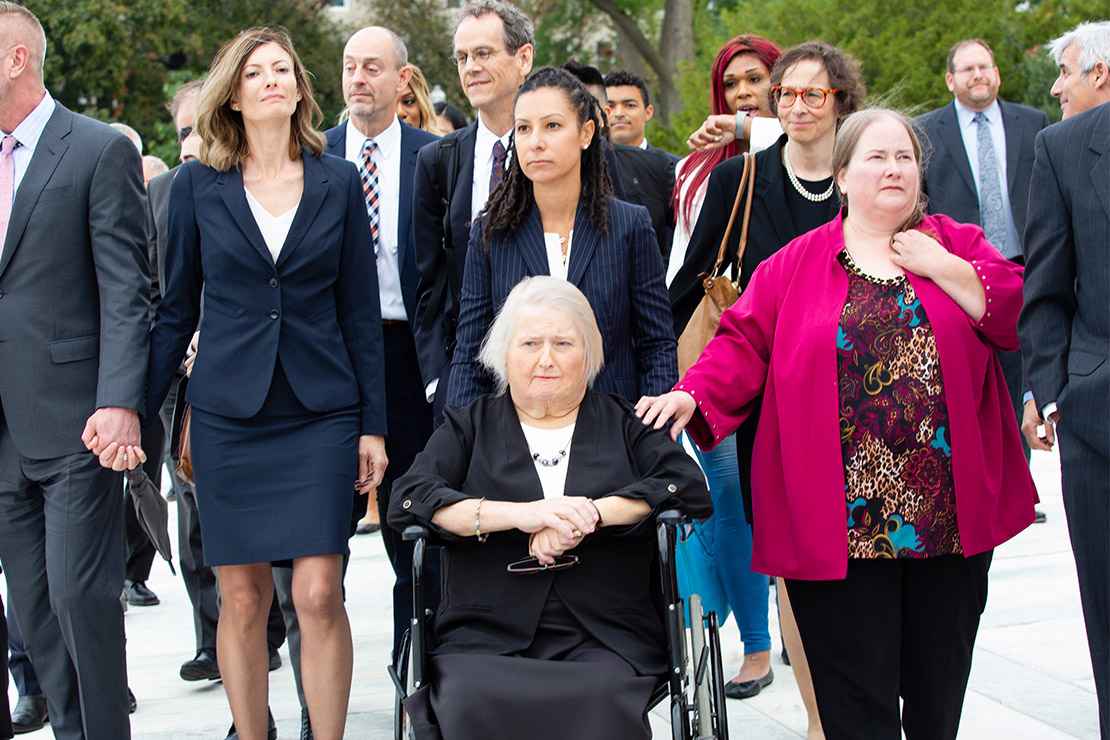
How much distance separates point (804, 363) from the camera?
3576mm

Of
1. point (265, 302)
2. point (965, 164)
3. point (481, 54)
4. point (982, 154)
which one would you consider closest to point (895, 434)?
point (265, 302)

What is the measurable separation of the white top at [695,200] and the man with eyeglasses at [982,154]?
2375 mm

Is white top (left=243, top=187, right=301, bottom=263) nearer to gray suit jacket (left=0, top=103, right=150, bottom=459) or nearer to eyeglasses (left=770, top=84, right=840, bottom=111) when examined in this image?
gray suit jacket (left=0, top=103, right=150, bottom=459)

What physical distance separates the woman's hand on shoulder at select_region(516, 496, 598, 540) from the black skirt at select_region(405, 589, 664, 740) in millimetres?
318

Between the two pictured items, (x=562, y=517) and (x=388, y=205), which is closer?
(x=562, y=517)

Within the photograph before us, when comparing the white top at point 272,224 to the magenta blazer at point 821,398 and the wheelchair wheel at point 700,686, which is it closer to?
the magenta blazer at point 821,398

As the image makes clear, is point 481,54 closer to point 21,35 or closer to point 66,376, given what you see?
point 21,35

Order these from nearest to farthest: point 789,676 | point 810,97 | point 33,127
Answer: point 33,127 → point 810,97 → point 789,676

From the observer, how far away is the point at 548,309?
150 inches

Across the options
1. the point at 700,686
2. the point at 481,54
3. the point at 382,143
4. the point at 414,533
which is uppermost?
the point at 481,54

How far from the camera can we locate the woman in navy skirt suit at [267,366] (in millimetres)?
4113

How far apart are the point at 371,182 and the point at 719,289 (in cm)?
137

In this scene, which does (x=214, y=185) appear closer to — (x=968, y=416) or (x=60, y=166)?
(x=60, y=166)

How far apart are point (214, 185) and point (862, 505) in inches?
81.9
